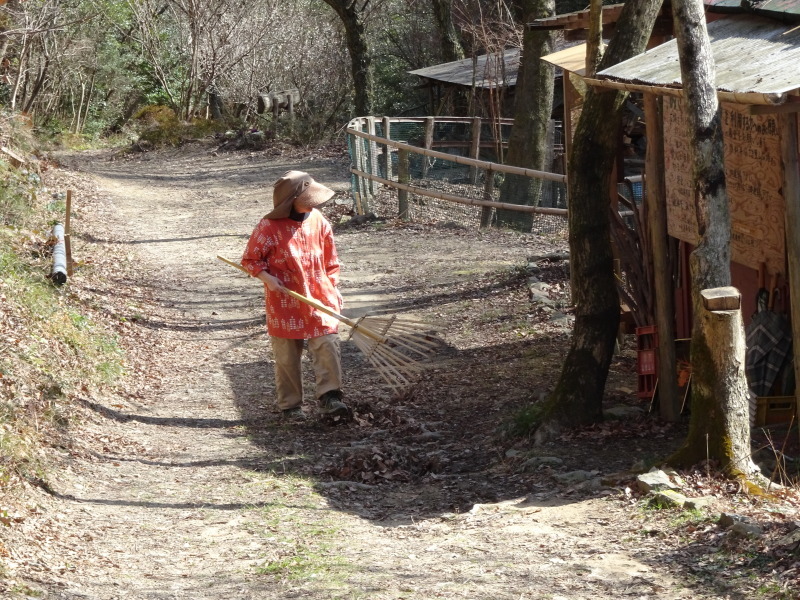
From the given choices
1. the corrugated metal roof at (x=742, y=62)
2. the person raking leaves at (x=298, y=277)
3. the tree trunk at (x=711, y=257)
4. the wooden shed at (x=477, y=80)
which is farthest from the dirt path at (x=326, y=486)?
the wooden shed at (x=477, y=80)

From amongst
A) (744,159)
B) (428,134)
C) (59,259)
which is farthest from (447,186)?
(744,159)

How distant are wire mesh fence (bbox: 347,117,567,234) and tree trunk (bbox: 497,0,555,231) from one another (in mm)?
21

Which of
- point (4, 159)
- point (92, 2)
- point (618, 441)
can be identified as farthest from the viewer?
point (92, 2)

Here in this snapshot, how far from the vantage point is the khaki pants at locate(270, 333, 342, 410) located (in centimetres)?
762

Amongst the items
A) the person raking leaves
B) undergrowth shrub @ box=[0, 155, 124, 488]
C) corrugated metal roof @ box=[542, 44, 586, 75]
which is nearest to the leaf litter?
undergrowth shrub @ box=[0, 155, 124, 488]

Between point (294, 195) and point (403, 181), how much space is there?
28.7 feet

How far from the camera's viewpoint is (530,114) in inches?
627

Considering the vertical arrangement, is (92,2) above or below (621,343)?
above

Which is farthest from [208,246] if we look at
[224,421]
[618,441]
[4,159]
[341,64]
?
[341,64]

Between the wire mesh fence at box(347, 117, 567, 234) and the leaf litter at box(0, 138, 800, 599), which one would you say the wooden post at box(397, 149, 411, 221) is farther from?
the leaf litter at box(0, 138, 800, 599)

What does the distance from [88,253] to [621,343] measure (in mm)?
8192

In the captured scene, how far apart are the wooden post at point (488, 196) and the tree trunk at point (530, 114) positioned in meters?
0.16

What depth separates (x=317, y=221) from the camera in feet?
25.2

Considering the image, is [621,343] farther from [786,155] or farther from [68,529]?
[68,529]
